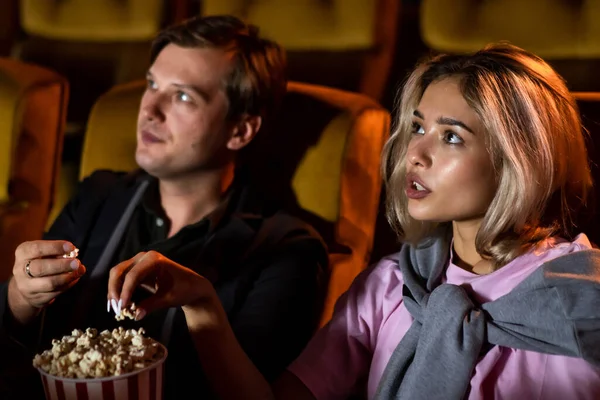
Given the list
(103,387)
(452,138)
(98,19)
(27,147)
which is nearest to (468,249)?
(452,138)

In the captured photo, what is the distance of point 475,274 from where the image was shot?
1.02 m

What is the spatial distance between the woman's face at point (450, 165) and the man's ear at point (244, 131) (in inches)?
19.1

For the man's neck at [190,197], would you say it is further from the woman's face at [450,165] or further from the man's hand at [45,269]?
the woman's face at [450,165]

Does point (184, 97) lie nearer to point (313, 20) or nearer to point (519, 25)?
point (313, 20)

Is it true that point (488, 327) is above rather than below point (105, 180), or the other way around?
above

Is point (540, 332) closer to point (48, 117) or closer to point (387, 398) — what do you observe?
point (387, 398)

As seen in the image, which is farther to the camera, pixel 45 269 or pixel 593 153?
pixel 593 153

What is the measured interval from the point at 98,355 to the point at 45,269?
209 mm

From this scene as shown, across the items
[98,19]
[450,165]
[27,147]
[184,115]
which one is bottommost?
[27,147]

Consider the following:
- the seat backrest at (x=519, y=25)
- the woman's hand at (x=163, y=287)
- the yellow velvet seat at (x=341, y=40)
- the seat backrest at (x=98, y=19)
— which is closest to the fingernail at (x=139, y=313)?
the woman's hand at (x=163, y=287)

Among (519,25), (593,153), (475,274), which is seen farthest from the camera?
(519,25)

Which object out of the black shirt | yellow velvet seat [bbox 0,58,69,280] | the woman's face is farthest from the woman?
yellow velvet seat [bbox 0,58,69,280]

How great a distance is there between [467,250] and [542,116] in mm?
204

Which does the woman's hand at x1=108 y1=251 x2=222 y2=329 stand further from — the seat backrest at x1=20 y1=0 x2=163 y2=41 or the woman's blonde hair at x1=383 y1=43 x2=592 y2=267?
the seat backrest at x1=20 y1=0 x2=163 y2=41
